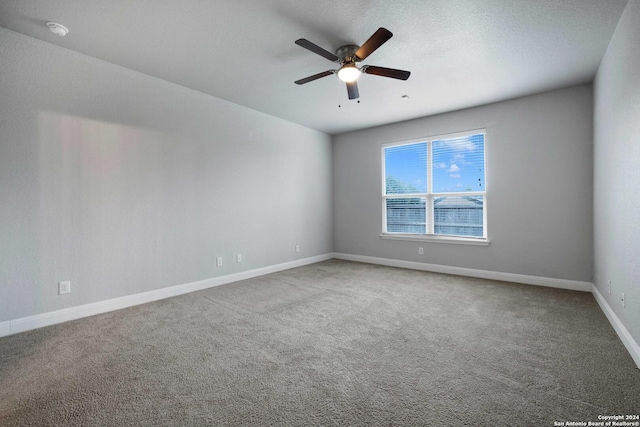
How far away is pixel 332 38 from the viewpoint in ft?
8.87

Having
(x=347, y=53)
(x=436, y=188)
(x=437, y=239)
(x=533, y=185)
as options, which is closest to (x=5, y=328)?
(x=347, y=53)

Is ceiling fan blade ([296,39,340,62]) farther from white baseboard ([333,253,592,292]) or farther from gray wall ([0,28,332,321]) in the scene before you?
white baseboard ([333,253,592,292])

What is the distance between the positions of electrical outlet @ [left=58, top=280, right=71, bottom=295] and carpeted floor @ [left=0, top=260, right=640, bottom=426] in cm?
32

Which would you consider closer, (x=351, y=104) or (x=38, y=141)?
(x=38, y=141)

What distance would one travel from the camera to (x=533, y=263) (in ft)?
13.6

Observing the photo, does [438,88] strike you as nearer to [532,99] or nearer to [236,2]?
[532,99]

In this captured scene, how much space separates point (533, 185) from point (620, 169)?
5.64 ft

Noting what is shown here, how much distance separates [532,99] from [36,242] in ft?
20.3

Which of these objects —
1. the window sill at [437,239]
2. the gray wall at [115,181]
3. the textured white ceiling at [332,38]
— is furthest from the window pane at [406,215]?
the gray wall at [115,181]

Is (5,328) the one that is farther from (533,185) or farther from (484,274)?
(533,185)

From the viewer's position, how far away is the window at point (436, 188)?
184 inches

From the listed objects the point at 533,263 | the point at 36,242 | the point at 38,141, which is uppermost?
the point at 38,141

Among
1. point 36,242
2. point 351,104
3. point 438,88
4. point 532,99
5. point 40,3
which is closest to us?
point 40,3

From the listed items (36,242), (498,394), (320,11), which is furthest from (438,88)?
(36,242)
